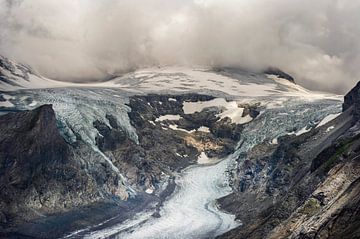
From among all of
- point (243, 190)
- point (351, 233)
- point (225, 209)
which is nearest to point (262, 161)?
point (243, 190)

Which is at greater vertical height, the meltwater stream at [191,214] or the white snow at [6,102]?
the white snow at [6,102]

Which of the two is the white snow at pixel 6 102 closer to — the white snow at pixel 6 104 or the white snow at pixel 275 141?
the white snow at pixel 6 104

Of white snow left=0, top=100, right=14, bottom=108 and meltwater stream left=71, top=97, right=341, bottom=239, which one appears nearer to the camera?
meltwater stream left=71, top=97, right=341, bottom=239

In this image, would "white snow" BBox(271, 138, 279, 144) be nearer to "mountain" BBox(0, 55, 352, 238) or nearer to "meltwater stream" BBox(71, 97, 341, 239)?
"mountain" BBox(0, 55, 352, 238)

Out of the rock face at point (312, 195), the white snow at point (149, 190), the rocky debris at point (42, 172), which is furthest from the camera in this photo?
the white snow at point (149, 190)

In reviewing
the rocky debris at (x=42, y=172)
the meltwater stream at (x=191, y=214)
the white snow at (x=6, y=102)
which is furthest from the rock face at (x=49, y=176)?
the white snow at (x=6, y=102)

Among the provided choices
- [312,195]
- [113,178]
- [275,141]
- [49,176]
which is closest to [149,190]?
[113,178]

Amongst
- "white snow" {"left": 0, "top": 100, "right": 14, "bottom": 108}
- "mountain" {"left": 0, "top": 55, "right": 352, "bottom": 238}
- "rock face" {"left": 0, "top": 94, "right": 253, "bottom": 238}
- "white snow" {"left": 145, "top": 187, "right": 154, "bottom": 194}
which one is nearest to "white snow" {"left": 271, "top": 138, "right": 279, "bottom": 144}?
"mountain" {"left": 0, "top": 55, "right": 352, "bottom": 238}

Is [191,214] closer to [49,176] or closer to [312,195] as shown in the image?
[49,176]

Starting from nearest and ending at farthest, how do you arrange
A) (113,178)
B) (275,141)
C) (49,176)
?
(49,176)
(113,178)
(275,141)

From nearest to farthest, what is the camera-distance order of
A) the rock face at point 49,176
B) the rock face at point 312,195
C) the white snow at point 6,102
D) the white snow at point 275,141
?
the rock face at point 312,195
the rock face at point 49,176
the white snow at point 6,102
the white snow at point 275,141
